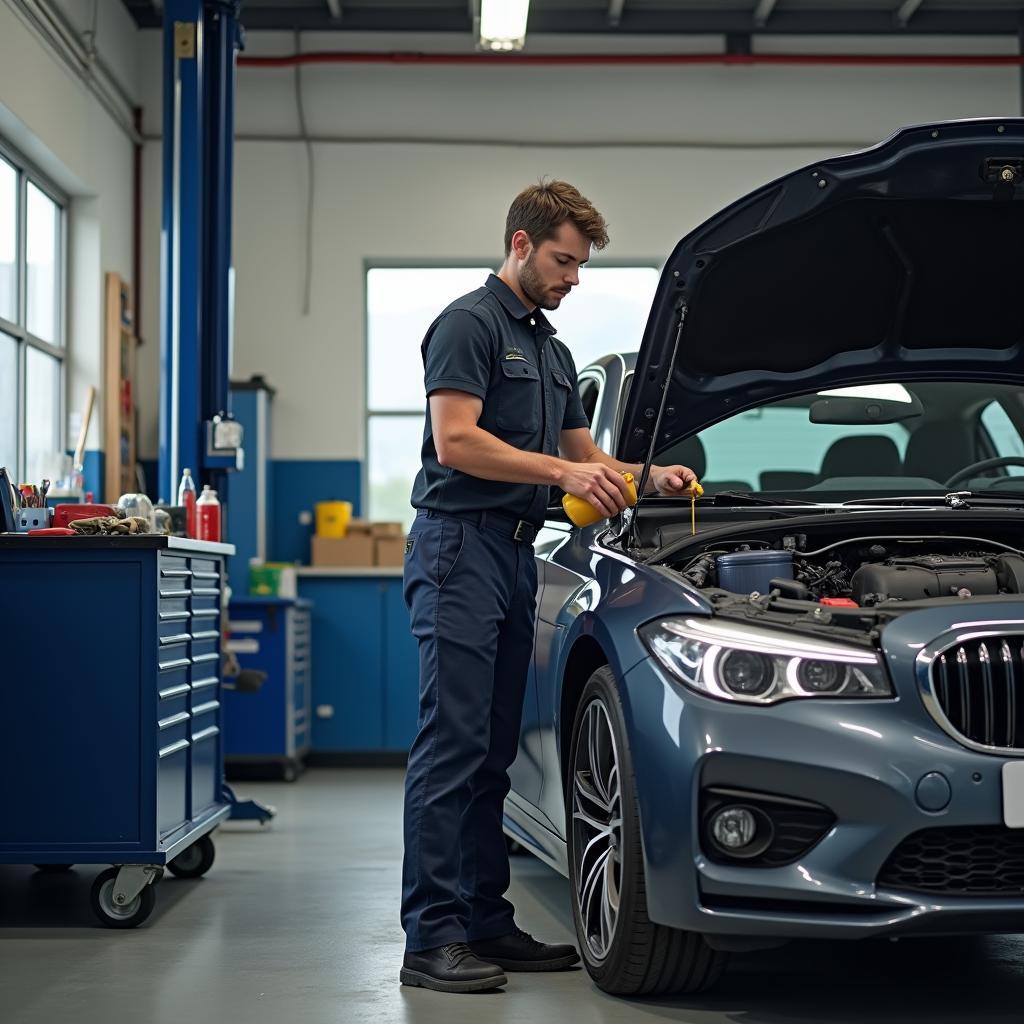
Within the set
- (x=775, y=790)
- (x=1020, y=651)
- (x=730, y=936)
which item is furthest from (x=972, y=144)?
(x=730, y=936)

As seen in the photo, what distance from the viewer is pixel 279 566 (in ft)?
28.1

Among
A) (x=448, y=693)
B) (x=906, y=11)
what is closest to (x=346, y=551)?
(x=906, y=11)

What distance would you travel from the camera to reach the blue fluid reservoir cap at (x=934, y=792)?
238 centimetres

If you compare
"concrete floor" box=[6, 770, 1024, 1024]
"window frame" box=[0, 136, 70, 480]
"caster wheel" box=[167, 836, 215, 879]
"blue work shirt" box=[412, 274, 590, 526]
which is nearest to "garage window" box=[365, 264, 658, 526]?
"window frame" box=[0, 136, 70, 480]

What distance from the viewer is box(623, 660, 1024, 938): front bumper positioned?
7.85 ft

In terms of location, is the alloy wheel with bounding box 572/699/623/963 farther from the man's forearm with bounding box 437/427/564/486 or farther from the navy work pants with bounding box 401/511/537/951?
the man's forearm with bounding box 437/427/564/486

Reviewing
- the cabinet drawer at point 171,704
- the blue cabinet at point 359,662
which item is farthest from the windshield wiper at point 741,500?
the blue cabinet at point 359,662

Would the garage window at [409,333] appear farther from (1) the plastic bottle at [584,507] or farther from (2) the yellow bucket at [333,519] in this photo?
(1) the plastic bottle at [584,507]

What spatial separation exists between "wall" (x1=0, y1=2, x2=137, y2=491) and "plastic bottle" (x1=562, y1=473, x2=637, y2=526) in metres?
4.94

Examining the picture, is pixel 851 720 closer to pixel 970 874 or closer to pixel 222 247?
pixel 970 874

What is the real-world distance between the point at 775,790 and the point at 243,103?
8.12 meters

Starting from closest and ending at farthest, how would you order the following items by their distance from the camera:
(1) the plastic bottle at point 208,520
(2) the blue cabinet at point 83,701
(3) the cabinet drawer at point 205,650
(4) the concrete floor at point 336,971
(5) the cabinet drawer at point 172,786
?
(4) the concrete floor at point 336,971, (2) the blue cabinet at point 83,701, (5) the cabinet drawer at point 172,786, (3) the cabinet drawer at point 205,650, (1) the plastic bottle at point 208,520

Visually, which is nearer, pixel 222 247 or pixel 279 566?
pixel 222 247

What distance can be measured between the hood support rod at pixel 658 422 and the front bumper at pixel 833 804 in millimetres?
787
